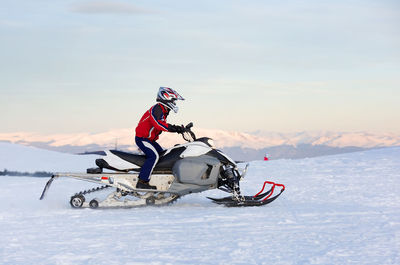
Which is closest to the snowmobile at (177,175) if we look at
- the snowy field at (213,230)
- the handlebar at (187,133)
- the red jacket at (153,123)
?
the handlebar at (187,133)

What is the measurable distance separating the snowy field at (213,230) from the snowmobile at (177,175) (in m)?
0.29

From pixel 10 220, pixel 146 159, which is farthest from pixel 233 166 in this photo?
pixel 10 220

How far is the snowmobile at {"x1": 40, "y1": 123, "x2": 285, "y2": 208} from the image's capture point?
10.6 m

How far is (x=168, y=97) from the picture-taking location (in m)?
10.6

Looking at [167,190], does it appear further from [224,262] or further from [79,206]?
[224,262]

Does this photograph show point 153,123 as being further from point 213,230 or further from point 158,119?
point 213,230

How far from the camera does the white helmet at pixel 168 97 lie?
10570 millimetres

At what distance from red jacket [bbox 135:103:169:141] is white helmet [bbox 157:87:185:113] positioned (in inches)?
4.1

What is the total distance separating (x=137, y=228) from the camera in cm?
828

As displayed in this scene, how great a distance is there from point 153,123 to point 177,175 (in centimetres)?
109

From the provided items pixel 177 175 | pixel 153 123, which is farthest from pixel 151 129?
pixel 177 175

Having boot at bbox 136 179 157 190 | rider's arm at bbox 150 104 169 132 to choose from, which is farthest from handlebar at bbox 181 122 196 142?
boot at bbox 136 179 157 190

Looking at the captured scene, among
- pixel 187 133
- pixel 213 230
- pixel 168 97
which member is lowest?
pixel 213 230

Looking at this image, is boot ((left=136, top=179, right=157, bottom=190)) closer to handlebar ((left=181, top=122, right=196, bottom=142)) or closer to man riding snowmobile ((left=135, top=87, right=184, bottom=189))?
man riding snowmobile ((left=135, top=87, right=184, bottom=189))
